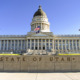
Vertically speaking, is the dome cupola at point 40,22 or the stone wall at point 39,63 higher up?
the dome cupola at point 40,22

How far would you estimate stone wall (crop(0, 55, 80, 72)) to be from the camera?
428 inches

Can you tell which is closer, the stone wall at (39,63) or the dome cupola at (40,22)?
the stone wall at (39,63)

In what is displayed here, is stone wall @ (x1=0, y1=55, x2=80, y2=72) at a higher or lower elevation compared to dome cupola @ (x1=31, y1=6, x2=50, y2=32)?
lower

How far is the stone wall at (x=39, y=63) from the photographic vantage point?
10859 mm

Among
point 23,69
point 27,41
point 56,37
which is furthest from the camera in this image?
point 56,37

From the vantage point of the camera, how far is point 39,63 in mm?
10969

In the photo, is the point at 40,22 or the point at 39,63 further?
the point at 40,22

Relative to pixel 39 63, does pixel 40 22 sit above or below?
above

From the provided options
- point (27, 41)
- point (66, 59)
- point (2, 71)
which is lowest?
Result: point (2, 71)

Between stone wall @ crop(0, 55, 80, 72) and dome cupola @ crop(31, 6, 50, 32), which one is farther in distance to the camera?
dome cupola @ crop(31, 6, 50, 32)

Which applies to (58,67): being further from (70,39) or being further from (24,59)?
(70,39)

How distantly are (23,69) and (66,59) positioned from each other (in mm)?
4772

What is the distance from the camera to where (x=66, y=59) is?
36.4ft

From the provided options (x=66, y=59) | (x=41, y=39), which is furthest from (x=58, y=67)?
(x=41, y=39)
